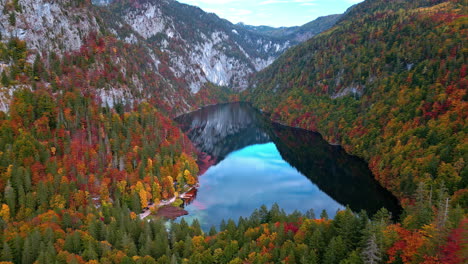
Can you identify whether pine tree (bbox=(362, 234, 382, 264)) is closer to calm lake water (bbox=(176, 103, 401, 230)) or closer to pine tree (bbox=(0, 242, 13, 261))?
calm lake water (bbox=(176, 103, 401, 230))

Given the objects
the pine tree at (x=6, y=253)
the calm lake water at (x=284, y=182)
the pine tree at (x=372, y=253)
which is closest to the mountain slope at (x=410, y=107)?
the calm lake water at (x=284, y=182)

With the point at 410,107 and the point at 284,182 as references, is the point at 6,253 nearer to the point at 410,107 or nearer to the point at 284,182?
the point at 284,182

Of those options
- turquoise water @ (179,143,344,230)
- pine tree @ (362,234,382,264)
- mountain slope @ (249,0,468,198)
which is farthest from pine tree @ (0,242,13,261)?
mountain slope @ (249,0,468,198)

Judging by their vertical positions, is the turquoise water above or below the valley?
below

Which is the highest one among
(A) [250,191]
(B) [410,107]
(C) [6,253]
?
(B) [410,107]

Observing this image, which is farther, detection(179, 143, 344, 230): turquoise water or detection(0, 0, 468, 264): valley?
detection(179, 143, 344, 230): turquoise water

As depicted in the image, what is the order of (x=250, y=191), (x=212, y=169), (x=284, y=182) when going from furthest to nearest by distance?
(x=212, y=169) → (x=284, y=182) → (x=250, y=191)

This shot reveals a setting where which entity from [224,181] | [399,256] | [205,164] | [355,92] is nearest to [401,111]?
[355,92]

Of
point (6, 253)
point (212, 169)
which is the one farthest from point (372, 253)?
point (212, 169)

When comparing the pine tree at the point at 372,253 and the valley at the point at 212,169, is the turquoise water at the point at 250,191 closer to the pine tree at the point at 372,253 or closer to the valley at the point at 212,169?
the valley at the point at 212,169
